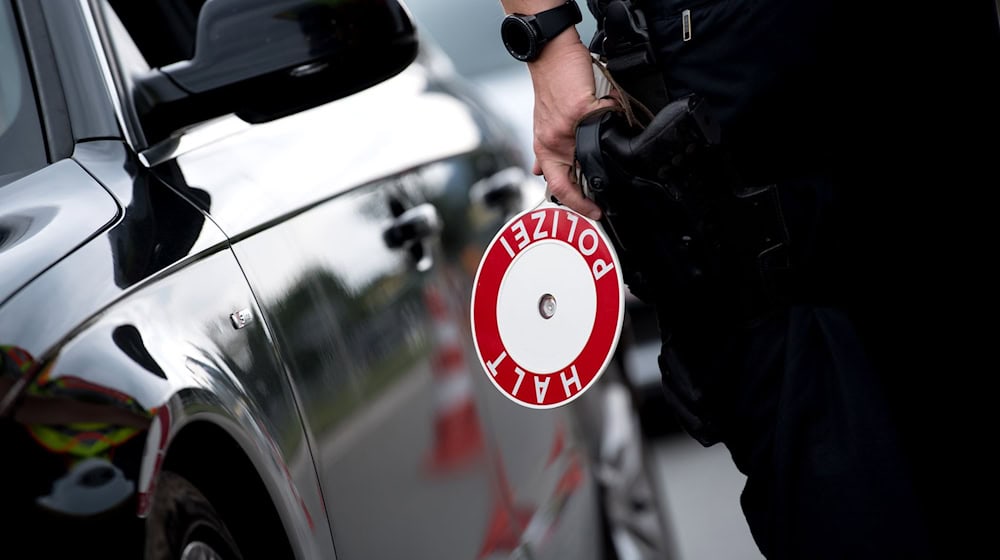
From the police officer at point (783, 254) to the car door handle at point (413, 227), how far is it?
0.52m

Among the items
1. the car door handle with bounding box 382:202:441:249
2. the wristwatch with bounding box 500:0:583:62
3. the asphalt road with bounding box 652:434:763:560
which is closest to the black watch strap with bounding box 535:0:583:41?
the wristwatch with bounding box 500:0:583:62

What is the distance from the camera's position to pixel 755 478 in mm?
1870

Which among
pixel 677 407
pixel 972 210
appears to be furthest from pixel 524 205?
pixel 972 210

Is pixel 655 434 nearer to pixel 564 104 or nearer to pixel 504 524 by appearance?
pixel 504 524

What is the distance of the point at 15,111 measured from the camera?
196cm

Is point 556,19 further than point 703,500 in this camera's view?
No

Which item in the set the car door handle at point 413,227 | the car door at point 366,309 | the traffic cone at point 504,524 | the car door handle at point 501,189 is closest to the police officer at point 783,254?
the car door at point 366,309

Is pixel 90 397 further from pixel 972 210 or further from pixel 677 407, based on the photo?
pixel 972 210

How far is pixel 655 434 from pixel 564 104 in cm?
321

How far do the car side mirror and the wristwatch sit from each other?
449mm

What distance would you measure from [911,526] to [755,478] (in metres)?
0.20

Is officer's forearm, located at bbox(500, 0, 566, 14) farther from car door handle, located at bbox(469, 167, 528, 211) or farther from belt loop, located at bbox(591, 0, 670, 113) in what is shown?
car door handle, located at bbox(469, 167, 528, 211)

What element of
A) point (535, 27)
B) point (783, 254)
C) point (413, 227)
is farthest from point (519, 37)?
point (413, 227)

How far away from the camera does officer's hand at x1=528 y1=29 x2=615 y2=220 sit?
179 centimetres
